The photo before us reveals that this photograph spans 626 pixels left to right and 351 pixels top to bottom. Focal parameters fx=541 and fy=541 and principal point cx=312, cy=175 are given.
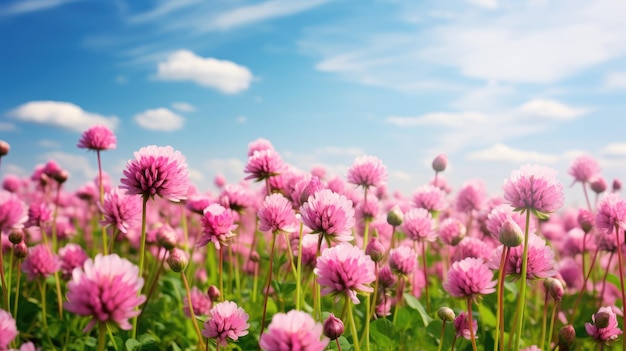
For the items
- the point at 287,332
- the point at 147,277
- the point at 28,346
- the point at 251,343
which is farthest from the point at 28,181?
the point at 287,332

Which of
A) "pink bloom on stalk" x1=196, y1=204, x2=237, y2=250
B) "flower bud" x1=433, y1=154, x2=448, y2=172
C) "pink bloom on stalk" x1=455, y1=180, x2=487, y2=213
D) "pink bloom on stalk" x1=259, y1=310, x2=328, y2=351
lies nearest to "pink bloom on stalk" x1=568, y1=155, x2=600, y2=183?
"pink bloom on stalk" x1=455, y1=180, x2=487, y2=213

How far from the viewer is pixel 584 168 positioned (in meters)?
3.64

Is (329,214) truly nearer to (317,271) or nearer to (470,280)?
(317,271)

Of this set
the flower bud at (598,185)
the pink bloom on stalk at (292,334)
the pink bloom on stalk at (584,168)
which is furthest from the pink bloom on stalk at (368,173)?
the pink bloom on stalk at (584,168)

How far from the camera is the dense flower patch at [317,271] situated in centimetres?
145

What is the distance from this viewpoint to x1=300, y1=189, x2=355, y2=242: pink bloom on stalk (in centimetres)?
161

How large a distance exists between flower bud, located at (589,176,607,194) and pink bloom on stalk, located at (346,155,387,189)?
5.29ft

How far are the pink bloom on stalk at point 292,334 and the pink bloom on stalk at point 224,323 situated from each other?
0.49 m

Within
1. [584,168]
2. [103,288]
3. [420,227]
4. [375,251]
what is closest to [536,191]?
[375,251]

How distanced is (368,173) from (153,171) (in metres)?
1.17

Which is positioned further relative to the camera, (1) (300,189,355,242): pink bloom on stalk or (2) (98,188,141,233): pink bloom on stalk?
(2) (98,188,141,233): pink bloom on stalk

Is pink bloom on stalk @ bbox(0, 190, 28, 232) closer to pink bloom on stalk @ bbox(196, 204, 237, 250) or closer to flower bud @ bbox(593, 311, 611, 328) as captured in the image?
pink bloom on stalk @ bbox(196, 204, 237, 250)

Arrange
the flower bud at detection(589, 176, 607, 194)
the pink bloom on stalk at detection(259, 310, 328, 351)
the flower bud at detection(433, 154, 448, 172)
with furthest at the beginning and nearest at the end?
the flower bud at detection(589, 176, 607, 194), the flower bud at detection(433, 154, 448, 172), the pink bloom on stalk at detection(259, 310, 328, 351)

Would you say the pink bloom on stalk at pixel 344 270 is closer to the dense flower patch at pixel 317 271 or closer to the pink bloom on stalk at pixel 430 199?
the dense flower patch at pixel 317 271
